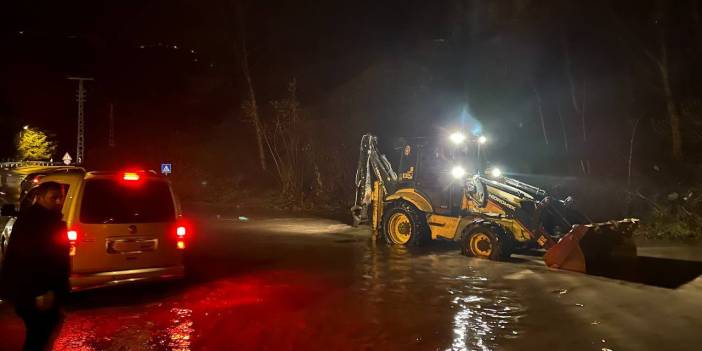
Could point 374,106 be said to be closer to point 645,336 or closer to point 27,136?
point 645,336

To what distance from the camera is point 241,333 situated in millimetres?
7227

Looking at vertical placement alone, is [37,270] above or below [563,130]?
below

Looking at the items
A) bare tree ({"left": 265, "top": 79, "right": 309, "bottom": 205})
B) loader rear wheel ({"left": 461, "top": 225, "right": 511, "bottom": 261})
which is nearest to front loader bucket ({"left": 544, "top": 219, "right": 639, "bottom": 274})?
loader rear wheel ({"left": 461, "top": 225, "right": 511, "bottom": 261})

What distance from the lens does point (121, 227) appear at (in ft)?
28.2

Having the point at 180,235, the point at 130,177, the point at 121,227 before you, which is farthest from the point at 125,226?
the point at 180,235

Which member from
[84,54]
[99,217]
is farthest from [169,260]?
[84,54]

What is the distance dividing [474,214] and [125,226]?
24.5 feet

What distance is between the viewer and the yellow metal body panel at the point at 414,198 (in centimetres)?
1425

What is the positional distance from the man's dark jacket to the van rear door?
3.53m

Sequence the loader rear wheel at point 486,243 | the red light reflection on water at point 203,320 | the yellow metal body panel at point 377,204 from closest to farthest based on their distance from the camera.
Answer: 1. the red light reflection on water at point 203,320
2. the loader rear wheel at point 486,243
3. the yellow metal body panel at point 377,204

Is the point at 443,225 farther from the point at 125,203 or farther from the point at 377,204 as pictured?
the point at 125,203

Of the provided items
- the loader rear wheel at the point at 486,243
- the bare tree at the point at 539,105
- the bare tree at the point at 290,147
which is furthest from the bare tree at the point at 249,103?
the loader rear wheel at the point at 486,243

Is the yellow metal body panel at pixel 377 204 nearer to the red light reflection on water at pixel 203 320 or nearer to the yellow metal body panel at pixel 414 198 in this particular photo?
the yellow metal body panel at pixel 414 198

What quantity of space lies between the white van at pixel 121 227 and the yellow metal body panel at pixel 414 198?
6.60m
